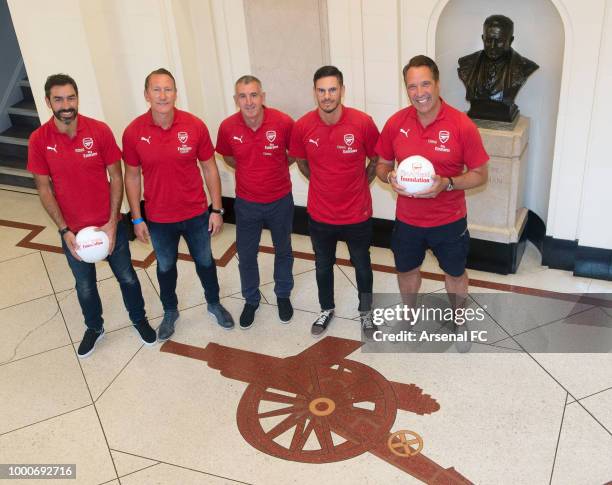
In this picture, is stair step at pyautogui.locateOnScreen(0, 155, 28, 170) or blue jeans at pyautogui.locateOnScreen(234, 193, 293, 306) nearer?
blue jeans at pyautogui.locateOnScreen(234, 193, 293, 306)

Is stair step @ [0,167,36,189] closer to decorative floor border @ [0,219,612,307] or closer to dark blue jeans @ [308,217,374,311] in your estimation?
decorative floor border @ [0,219,612,307]

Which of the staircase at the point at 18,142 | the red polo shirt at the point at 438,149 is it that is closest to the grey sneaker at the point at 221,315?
the red polo shirt at the point at 438,149

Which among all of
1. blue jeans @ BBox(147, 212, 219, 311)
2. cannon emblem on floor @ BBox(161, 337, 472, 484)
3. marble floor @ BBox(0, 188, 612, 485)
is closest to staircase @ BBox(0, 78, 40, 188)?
marble floor @ BBox(0, 188, 612, 485)

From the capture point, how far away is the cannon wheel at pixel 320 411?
400 cm

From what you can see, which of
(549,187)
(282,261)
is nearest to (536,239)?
(549,187)

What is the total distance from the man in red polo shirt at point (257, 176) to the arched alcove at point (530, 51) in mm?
1408

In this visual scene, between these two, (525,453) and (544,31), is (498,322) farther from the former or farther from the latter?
(544,31)

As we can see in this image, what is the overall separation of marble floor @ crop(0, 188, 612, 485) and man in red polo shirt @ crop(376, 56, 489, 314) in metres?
0.70

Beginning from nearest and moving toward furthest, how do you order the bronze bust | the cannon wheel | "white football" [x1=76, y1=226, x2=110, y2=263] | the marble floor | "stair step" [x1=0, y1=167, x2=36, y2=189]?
the marble floor, the cannon wheel, "white football" [x1=76, y1=226, x2=110, y2=263], the bronze bust, "stair step" [x1=0, y1=167, x2=36, y2=189]

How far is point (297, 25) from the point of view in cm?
546

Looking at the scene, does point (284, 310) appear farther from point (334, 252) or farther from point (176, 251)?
point (176, 251)

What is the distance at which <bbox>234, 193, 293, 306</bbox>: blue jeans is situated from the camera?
4.71 m

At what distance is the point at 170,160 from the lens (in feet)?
14.4

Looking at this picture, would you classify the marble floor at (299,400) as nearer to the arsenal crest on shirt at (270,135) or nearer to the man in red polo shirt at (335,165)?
the man in red polo shirt at (335,165)
